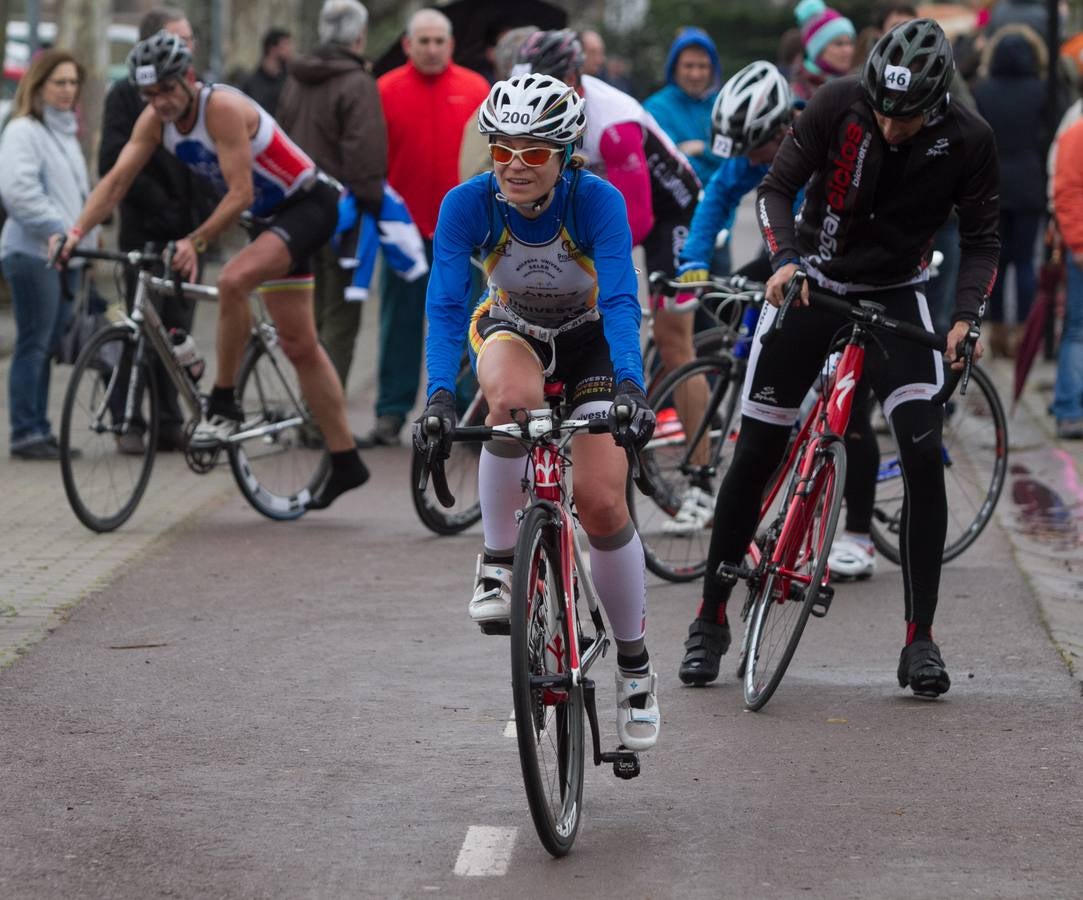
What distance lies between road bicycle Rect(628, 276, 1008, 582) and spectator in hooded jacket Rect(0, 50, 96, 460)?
3768 mm

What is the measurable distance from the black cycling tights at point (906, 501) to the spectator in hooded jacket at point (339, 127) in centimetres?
512

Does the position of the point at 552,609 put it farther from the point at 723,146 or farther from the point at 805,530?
the point at 723,146

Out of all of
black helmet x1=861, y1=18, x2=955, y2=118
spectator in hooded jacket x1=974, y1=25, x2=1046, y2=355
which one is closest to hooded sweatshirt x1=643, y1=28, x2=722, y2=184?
spectator in hooded jacket x1=974, y1=25, x2=1046, y2=355

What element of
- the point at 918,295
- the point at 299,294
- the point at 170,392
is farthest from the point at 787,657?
the point at 170,392

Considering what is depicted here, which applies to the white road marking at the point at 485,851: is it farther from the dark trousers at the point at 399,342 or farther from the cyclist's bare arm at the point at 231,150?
the dark trousers at the point at 399,342

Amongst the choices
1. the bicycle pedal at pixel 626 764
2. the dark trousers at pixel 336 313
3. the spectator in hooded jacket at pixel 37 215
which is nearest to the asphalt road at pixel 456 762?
the bicycle pedal at pixel 626 764

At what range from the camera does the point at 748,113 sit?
319 inches

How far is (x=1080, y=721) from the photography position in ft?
20.3

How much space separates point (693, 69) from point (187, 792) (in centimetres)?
719

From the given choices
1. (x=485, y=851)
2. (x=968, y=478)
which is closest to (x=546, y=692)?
(x=485, y=851)

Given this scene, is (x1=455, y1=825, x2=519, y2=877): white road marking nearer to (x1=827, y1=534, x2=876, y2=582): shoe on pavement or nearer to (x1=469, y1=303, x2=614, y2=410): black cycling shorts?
(x1=469, y1=303, x2=614, y2=410): black cycling shorts

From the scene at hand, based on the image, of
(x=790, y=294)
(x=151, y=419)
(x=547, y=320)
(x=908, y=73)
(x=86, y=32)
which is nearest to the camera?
(x=547, y=320)

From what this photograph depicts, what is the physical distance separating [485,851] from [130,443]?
4.66 m

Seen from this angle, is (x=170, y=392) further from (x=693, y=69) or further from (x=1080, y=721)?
(x=1080, y=721)
